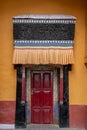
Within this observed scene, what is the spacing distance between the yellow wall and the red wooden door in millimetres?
680

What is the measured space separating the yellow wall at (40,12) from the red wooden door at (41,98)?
0.68 meters

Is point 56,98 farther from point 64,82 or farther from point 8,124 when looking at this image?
point 8,124

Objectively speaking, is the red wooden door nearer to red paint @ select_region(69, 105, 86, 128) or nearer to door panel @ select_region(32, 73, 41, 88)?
door panel @ select_region(32, 73, 41, 88)

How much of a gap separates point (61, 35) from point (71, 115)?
259 cm

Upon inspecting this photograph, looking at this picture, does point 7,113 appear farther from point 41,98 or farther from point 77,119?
point 77,119

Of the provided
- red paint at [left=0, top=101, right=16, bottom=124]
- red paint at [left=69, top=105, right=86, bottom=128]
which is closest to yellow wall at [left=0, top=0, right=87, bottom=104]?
red paint at [left=0, top=101, right=16, bottom=124]

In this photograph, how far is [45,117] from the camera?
13305mm

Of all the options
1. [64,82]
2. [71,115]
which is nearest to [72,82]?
[64,82]

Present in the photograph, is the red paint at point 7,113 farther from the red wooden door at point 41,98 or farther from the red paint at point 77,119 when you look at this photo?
the red paint at point 77,119

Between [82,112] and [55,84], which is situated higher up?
[55,84]

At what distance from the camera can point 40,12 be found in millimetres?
13195

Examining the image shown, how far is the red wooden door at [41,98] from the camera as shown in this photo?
524 inches

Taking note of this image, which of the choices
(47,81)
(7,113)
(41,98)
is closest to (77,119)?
(41,98)

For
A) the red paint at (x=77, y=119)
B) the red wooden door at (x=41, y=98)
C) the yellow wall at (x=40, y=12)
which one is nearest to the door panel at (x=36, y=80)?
the red wooden door at (x=41, y=98)
